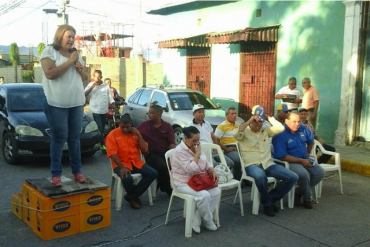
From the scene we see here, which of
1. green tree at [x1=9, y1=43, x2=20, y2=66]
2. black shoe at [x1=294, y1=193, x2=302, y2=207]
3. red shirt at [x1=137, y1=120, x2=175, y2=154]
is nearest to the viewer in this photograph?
black shoe at [x1=294, y1=193, x2=302, y2=207]

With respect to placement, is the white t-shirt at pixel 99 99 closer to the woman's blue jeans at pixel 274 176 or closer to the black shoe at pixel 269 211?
the woman's blue jeans at pixel 274 176

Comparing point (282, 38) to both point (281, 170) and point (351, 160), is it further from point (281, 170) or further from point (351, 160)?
point (281, 170)

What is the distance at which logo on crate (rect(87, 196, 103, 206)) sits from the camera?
4.75 m

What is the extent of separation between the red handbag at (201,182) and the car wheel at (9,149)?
4.51 metres

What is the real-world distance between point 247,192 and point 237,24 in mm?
8154

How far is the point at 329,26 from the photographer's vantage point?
1041cm

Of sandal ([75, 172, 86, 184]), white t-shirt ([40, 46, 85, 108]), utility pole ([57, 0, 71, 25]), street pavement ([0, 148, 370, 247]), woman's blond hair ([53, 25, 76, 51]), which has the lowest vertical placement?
street pavement ([0, 148, 370, 247])

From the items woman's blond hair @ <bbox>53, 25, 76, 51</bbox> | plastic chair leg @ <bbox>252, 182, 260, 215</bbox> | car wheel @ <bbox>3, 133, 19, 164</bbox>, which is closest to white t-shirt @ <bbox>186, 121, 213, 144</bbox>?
plastic chair leg @ <bbox>252, 182, 260, 215</bbox>

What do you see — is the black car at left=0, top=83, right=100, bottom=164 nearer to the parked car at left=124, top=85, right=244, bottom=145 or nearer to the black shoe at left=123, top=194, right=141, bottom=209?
the parked car at left=124, top=85, right=244, bottom=145

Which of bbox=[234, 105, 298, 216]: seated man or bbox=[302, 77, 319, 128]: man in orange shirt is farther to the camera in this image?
bbox=[302, 77, 319, 128]: man in orange shirt

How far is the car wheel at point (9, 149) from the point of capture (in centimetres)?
796

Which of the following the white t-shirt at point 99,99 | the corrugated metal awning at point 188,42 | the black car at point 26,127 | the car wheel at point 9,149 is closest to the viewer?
the black car at point 26,127

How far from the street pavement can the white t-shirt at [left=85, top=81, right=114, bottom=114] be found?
10.2 ft

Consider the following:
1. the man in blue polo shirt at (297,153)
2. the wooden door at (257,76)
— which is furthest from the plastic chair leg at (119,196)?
the wooden door at (257,76)
